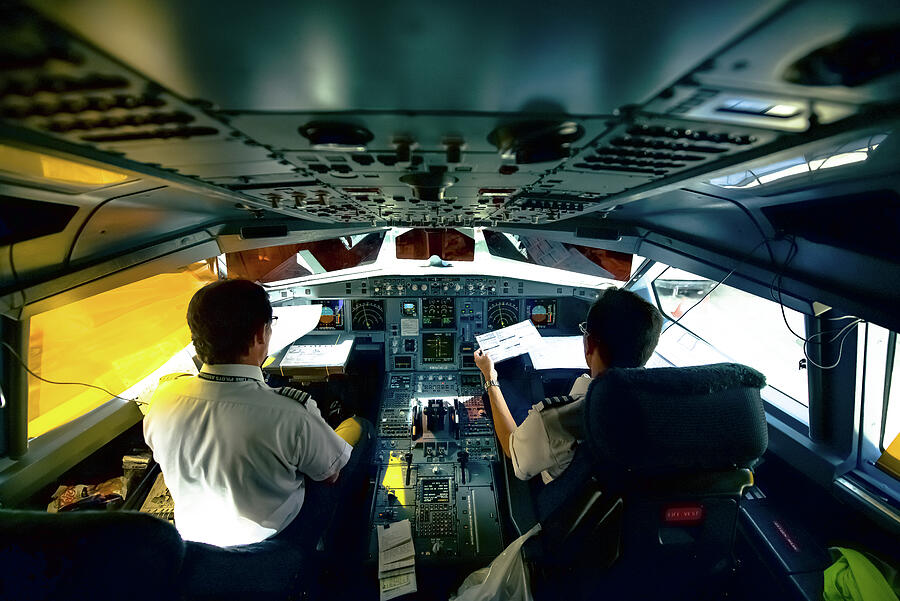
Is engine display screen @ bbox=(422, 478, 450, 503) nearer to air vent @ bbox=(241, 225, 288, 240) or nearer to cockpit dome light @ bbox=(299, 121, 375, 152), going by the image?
air vent @ bbox=(241, 225, 288, 240)

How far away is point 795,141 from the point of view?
2.46 feet

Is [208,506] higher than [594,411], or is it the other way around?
[594,411]

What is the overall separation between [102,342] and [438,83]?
2.96m

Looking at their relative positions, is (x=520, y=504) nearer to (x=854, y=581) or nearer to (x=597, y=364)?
(x=597, y=364)

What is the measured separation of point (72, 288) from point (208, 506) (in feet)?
3.78

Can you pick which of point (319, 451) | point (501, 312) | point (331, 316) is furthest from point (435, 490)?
point (331, 316)

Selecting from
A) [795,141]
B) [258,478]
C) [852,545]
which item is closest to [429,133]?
[795,141]

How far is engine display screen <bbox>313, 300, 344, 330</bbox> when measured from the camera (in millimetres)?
3498

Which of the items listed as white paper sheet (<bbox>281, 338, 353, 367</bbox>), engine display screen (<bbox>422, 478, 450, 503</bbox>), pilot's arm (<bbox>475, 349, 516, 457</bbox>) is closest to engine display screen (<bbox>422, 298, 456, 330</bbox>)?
white paper sheet (<bbox>281, 338, 353, 367</bbox>)

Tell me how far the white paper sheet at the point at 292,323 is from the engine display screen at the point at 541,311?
203 centimetres

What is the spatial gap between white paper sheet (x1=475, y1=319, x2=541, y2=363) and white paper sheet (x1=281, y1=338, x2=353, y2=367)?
121 centimetres

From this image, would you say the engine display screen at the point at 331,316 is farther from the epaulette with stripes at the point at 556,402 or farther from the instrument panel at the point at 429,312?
the epaulette with stripes at the point at 556,402

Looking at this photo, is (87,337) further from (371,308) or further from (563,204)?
(563,204)

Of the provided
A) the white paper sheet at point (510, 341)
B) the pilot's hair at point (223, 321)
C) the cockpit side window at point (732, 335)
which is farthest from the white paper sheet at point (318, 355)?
the cockpit side window at point (732, 335)
